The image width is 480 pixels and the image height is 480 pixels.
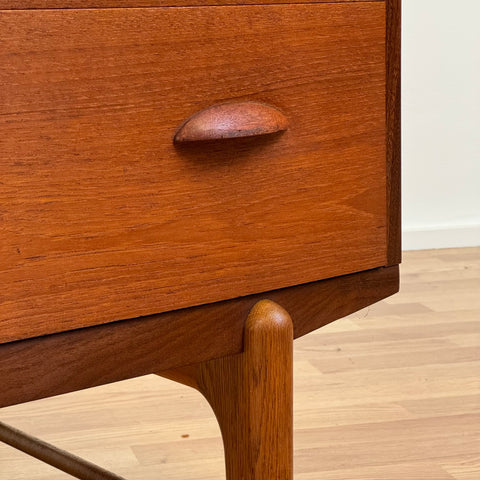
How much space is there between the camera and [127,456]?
1.45m

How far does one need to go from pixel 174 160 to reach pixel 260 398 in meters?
0.19

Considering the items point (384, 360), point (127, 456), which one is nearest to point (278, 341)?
point (127, 456)

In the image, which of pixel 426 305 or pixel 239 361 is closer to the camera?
pixel 239 361

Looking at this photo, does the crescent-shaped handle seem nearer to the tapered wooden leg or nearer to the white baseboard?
the tapered wooden leg

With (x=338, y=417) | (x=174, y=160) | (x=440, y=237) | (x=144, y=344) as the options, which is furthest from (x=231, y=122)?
(x=440, y=237)

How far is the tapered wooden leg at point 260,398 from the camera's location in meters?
0.67

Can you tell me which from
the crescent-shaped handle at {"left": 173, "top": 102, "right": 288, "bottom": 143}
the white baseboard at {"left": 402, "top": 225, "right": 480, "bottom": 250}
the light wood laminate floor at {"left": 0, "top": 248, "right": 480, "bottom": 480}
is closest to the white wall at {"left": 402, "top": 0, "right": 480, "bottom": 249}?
the white baseboard at {"left": 402, "top": 225, "right": 480, "bottom": 250}

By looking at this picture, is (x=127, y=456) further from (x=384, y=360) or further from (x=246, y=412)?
(x=246, y=412)

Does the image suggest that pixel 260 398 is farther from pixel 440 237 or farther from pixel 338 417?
pixel 440 237

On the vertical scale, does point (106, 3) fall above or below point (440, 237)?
above

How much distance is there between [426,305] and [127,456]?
3.50 feet

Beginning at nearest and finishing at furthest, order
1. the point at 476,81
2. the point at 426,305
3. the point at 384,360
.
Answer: the point at 384,360 → the point at 426,305 → the point at 476,81

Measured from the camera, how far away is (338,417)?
62.5 inches

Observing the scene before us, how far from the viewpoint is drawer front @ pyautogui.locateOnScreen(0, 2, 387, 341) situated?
56 centimetres
